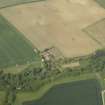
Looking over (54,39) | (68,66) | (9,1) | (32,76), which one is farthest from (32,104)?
(9,1)

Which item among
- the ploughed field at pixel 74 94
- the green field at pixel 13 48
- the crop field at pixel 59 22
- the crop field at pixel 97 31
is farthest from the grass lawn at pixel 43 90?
the crop field at pixel 97 31

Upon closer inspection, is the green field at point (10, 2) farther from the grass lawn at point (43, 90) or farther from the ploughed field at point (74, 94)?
the ploughed field at point (74, 94)

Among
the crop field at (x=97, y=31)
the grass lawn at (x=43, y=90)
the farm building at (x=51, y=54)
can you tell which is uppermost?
the crop field at (x=97, y=31)

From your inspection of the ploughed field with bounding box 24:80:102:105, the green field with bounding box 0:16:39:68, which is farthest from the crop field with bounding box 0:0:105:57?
the ploughed field with bounding box 24:80:102:105

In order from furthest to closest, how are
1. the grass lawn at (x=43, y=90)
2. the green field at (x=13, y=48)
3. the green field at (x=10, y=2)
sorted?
the green field at (x=10, y=2)
the green field at (x=13, y=48)
the grass lawn at (x=43, y=90)

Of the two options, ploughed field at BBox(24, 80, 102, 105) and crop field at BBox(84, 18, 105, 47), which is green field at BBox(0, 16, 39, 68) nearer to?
ploughed field at BBox(24, 80, 102, 105)

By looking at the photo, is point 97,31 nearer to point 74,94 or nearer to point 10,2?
point 74,94

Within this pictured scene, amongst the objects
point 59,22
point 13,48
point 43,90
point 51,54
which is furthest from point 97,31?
point 43,90
